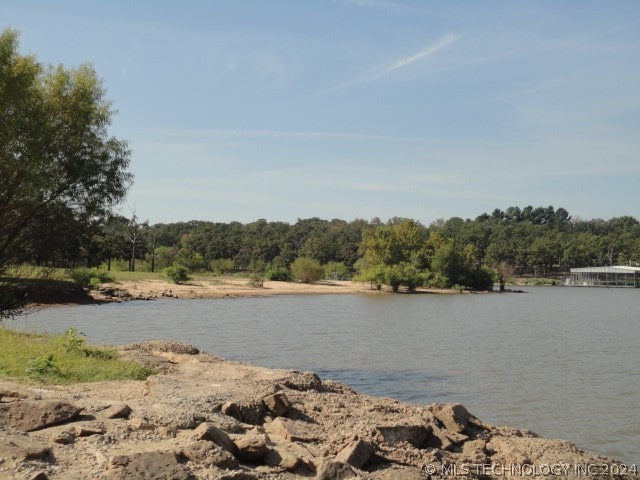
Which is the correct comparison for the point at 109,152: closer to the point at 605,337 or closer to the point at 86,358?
the point at 86,358

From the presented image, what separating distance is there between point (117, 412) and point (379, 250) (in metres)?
88.7

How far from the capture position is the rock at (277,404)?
33.9 feet

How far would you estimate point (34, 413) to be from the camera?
26.6 feet

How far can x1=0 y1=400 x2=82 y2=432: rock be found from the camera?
7938mm

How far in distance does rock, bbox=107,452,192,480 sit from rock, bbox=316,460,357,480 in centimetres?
157

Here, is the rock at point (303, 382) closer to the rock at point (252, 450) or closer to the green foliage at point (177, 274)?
the rock at point (252, 450)

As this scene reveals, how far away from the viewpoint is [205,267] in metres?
101

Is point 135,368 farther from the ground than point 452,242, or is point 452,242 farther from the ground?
point 452,242

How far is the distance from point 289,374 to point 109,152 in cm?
1057

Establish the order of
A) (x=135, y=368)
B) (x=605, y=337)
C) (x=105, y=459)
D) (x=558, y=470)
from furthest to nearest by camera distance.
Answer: (x=605, y=337) → (x=135, y=368) → (x=558, y=470) → (x=105, y=459)

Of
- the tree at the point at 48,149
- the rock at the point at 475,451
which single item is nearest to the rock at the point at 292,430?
the rock at the point at 475,451

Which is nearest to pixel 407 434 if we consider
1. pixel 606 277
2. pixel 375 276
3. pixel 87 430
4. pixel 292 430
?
pixel 292 430

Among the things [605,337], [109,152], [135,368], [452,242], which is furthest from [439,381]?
[452,242]

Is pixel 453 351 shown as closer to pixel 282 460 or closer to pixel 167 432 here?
pixel 282 460
